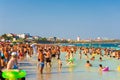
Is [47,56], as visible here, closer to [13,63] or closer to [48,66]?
[48,66]

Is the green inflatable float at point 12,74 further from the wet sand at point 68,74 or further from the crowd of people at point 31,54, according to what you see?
the wet sand at point 68,74

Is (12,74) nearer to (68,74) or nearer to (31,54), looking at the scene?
(68,74)

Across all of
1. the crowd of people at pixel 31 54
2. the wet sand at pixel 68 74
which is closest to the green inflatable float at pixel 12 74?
the crowd of people at pixel 31 54

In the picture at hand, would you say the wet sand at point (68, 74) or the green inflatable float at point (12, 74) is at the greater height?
the green inflatable float at point (12, 74)

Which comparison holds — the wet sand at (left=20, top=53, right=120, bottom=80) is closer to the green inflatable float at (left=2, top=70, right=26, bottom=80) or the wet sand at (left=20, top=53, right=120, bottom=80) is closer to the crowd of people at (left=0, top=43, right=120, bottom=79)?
the crowd of people at (left=0, top=43, right=120, bottom=79)

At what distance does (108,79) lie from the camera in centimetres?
1752

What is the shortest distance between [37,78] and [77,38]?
165 meters

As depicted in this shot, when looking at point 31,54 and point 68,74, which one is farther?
point 31,54

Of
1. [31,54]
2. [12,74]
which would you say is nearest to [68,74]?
[12,74]

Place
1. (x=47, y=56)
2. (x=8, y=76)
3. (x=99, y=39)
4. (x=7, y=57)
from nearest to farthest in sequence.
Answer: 1. (x=8, y=76)
2. (x=7, y=57)
3. (x=47, y=56)
4. (x=99, y=39)

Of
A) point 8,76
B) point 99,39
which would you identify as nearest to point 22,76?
point 8,76

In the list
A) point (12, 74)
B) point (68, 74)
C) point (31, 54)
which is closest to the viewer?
point (12, 74)

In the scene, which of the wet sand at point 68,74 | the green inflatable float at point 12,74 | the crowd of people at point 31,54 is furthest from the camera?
the wet sand at point 68,74

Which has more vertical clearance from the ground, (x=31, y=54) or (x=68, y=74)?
(x=31, y=54)
